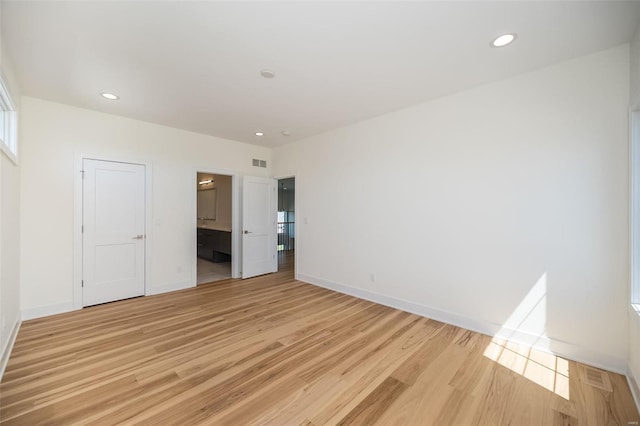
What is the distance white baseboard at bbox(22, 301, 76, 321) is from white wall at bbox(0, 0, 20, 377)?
20cm

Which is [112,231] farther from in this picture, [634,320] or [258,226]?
[634,320]

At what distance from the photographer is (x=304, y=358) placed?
243cm

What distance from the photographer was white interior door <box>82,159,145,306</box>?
146 inches

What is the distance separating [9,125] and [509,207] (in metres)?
5.42

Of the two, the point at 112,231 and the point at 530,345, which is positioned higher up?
the point at 112,231

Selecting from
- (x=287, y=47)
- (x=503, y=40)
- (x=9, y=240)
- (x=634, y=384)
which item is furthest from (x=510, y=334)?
(x=9, y=240)

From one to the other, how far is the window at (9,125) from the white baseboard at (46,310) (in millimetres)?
1845

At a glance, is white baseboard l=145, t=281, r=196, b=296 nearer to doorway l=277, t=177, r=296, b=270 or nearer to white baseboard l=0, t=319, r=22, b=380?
white baseboard l=0, t=319, r=22, b=380

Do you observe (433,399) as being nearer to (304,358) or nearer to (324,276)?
(304,358)

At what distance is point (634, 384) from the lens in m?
1.98

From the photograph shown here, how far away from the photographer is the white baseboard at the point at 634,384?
6.14 feet

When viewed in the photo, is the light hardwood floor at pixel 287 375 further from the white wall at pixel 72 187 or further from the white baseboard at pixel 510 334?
the white wall at pixel 72 187

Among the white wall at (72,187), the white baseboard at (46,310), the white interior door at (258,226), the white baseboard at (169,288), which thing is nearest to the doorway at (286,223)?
the white interior door at (258,226)

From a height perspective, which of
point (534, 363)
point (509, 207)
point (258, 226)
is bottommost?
point (534, 363)
